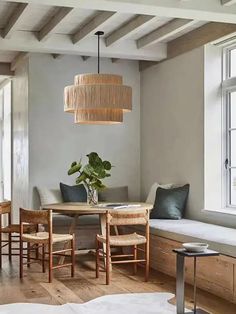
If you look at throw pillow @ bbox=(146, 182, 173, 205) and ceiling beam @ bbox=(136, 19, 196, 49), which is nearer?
ceiling beam @ bbox=(136, 19, 196, 49)

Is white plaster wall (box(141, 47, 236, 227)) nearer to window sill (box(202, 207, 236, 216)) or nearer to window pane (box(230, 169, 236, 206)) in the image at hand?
window sill (box(202, 207, 236, 216))

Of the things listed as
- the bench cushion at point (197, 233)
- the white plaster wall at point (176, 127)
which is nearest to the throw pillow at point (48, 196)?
the white plaster wall at point (176, 127)

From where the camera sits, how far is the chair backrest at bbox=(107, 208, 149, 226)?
227 inches

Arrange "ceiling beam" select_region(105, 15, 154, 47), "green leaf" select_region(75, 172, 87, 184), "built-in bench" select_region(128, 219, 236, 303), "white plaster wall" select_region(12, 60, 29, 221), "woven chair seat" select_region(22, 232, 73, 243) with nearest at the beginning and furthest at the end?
1. "built-in bench" select_region(128, 219, 236, 303)
2. "woven chair seat" select_region(22, 232, 73, 243)
3. "ceiling beam" select_region(105, 15, 154, 47)
4. "green leaf" select_region(75, 172, 87, 184)
5. "white plaster wall" select_region(12, 60, 29, 221)

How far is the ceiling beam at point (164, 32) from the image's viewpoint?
252 inches

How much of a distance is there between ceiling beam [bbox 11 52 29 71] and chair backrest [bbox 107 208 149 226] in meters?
3.43

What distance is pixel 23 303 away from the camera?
15.9 feet

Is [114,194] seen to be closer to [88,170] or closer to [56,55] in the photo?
[88,170]

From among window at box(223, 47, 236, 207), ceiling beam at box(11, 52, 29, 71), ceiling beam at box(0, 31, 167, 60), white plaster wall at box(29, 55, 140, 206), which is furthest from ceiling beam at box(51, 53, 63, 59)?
window at box(223, 47, 236, 207)

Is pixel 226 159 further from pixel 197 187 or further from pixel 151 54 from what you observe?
pixel 151 54

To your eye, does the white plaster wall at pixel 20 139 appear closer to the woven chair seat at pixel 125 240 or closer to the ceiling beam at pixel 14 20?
the ceiling beam at pixel 14 20

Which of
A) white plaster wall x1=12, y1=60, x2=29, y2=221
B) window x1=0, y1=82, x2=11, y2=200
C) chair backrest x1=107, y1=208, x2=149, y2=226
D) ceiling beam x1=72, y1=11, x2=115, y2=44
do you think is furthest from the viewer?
window x1=0, y1=82, x2=11, y2=200

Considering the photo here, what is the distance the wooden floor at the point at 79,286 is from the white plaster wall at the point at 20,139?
2.12 m

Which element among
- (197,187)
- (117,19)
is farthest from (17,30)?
(197,187)
